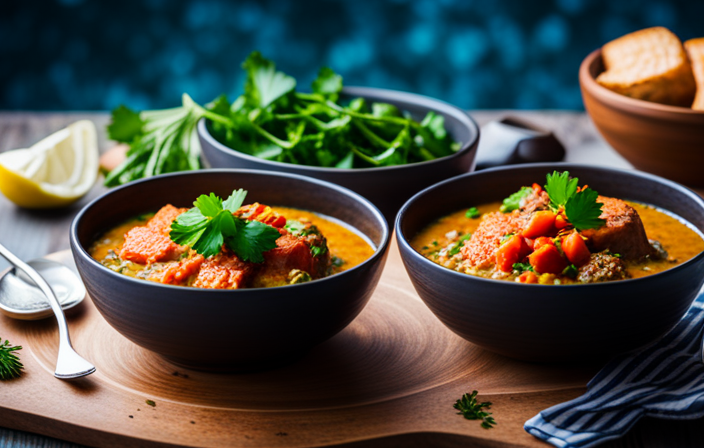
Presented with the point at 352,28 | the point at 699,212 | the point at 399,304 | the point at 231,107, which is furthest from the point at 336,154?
the point at 352,28

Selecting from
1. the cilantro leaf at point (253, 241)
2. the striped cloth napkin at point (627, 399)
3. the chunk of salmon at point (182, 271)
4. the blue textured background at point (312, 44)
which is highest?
the cilantro leaf at point (253, 241)

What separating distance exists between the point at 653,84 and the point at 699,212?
127 centimetres

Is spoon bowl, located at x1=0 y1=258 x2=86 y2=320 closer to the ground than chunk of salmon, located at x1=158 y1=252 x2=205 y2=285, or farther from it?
closer to the ground

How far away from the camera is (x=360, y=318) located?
2537 millimetres

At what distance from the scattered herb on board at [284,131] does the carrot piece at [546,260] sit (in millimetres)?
1217

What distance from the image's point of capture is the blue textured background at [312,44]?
6855 millimetres

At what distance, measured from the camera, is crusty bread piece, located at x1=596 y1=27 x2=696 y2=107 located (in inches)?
143

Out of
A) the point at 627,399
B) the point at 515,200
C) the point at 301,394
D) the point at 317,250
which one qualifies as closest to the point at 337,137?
the point at 515,200

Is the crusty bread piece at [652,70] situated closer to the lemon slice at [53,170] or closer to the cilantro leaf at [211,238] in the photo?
the cilantro leaf at [211,238]

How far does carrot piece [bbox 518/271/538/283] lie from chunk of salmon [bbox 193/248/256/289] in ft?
2.44

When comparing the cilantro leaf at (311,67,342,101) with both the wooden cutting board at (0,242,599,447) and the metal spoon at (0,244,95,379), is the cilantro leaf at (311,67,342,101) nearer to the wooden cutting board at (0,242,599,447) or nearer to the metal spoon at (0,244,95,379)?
the wooden cutting board at (0,242,599,447)

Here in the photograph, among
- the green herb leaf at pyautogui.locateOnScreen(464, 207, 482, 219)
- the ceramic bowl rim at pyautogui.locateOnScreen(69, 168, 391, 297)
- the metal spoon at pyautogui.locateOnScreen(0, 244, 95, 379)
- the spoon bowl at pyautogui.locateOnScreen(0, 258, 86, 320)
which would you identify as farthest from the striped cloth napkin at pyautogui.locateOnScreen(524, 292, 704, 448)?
the spoon bowl at pyautogui.locateOnScreen(0, 258, 86, 320)

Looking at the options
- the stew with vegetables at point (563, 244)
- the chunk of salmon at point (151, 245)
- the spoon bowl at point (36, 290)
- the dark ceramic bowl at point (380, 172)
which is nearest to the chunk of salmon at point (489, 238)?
the stew with vegetables at point (563, 244)

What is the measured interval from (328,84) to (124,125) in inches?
39.7
